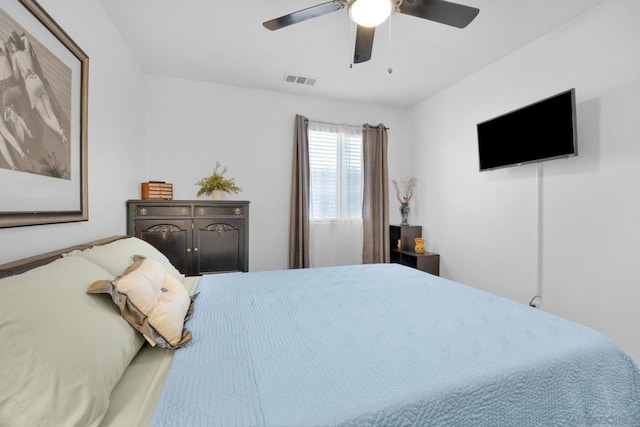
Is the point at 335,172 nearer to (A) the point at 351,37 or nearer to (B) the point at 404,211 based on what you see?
(B) the point at 404,211

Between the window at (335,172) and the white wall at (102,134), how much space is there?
6.67 feet

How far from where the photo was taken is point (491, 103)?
3098 mm

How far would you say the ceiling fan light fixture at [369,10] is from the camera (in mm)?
A: 1700

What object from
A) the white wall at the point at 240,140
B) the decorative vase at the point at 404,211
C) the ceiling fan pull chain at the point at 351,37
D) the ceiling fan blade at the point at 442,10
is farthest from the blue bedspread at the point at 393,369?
the decorative vase at the point at 404,211

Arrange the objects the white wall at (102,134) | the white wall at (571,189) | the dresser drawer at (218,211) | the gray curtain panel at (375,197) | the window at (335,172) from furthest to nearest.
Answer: the gray curtain panel at (375,197) → the window at (335,172) → the dresser drawer at (218,211) → the white wall at (571,189) → the white wall at (102,134)

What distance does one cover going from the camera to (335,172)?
405 centimetres

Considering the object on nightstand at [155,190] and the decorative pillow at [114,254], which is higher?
the object on nightstand at [155,190]

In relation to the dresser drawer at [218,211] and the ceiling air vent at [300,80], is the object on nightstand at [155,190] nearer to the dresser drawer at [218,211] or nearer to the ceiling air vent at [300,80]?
the dresser drawer at [218,211]

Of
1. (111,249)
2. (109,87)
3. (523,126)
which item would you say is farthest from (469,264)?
(109,87)

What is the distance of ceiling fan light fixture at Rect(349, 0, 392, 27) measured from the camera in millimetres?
1700

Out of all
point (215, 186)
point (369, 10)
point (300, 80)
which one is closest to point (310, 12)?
point (369, 10)

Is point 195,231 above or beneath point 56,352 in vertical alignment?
above

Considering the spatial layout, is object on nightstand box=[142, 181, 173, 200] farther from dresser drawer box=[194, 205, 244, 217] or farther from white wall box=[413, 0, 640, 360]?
white wall box=[413, 0, 640, 360]

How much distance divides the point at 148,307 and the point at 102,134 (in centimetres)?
173
